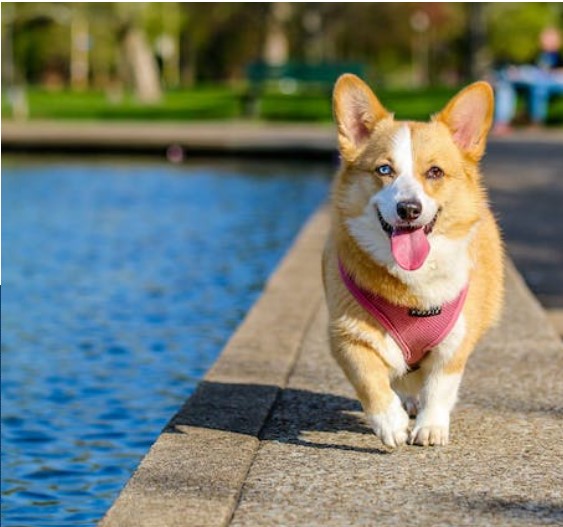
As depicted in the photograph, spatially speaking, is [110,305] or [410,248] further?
[110,305]

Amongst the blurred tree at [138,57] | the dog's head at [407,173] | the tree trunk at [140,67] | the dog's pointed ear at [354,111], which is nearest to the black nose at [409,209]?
the dog's head at [407,173]

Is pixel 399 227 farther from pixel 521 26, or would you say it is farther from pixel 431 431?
pixel 521 26

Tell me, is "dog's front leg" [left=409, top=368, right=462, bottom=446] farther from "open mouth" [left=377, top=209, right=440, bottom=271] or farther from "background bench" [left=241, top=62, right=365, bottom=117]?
"background bench" [left=241, top=62, right=365, bottom=117]

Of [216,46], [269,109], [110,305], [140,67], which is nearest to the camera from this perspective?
[110,305]

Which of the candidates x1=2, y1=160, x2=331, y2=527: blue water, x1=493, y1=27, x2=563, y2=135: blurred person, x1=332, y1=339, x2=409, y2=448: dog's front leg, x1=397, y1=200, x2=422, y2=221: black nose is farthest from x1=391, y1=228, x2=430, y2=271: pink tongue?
x1=493, y1=27, x2=563, y2=135: blurred person

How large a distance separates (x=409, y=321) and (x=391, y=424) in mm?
401

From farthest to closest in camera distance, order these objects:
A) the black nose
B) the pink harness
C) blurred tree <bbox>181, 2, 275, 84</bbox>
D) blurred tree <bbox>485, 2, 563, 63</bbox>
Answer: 1. blurred tree <bbox>485, 2, 563, 63</bbox>
2. blurred tree <bbox>181, 2, 275, 84</bbox>
3. the pink harness
4. the black nose

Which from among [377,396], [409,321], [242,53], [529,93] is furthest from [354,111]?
[242,53]

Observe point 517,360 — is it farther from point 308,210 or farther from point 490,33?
point 490,33

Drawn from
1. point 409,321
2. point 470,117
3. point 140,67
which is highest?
point 470,117

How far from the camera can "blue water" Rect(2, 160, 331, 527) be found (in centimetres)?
661

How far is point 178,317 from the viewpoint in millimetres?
→ 10180

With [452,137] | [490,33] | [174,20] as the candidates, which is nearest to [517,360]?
[452,137]

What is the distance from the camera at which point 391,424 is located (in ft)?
16.4
